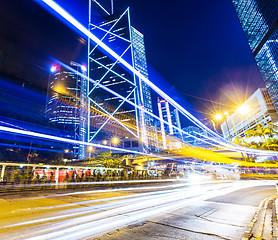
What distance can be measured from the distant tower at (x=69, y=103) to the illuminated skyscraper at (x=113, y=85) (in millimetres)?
16090

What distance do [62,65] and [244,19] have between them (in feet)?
549

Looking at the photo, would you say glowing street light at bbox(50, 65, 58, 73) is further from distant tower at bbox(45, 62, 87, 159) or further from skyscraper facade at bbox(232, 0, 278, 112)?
skyscraper facade at bbox(232, 0, 278, 112)

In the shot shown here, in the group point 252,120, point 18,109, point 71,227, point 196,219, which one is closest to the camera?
point 71,227

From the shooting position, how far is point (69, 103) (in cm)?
→ 14250

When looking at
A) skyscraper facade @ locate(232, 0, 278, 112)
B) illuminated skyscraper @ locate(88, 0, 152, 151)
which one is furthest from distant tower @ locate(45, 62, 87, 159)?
skyscraper facade @ locate(232, 0, 278, 112)

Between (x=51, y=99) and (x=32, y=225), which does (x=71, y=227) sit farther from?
(x=51, y=99)

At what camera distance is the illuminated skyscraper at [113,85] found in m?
105

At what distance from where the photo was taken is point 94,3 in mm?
122750

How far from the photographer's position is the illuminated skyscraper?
105m

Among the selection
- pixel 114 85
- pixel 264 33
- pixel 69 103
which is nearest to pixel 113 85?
pixel 114 85

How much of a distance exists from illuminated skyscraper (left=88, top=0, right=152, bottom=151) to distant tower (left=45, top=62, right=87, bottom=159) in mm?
16090

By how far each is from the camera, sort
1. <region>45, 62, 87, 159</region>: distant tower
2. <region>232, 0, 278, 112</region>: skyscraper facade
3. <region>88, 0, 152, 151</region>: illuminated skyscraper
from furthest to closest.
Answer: <region>45, 62, 87, 159</region>: distant tower, <region>88, 0, 152, 151</region>: illuminated skyscraper, <region>232, 0, 278, 112</region>: skyscraper facade

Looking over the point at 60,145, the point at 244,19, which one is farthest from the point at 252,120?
the point at 60,145

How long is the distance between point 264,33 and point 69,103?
148278mm
